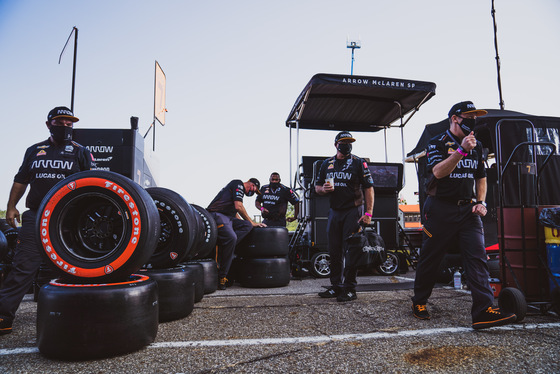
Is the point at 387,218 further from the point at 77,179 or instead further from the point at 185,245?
the point at 77,179

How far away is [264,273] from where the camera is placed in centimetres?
650

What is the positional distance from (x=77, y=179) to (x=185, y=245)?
136 cm

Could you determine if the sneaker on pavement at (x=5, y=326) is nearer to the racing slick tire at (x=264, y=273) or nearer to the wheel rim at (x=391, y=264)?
the racing slick tire at (x=264, y=273)

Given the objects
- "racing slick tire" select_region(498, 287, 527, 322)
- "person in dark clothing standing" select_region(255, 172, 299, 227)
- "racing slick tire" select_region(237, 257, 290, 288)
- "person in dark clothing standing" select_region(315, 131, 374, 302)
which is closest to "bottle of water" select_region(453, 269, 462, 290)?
"person in dark clothing standing" select_region(315, 131, 374, 302)

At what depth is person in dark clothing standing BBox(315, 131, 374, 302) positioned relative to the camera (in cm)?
499

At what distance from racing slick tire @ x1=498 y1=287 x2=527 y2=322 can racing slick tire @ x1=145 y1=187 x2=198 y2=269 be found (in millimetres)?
2979

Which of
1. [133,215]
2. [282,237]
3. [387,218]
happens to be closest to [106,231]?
[133,215]

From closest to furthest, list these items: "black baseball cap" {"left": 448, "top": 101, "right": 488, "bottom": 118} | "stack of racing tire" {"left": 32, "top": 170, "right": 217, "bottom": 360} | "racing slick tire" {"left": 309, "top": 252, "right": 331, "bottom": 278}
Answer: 1. "stack of racing tire" {"left": 32, "top": 170, "right": 217, "bottom": 360}
2. "black baseball cap" {"left": 448, "top": 101, "right": 488, "bottom": 118}
3. "racing slick tire" {"left": 309, "top": 252, "right": 331, "bottom": 278}

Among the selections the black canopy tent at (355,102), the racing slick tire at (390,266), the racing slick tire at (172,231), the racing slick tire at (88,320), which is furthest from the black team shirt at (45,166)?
the racing slick tire at (390,266)

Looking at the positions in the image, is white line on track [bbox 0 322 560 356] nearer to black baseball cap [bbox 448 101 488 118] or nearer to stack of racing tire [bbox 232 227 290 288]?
black baseball cap [bbox 448 101 488 118]

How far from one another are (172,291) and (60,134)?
72.2 inches

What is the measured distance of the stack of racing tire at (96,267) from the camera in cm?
251

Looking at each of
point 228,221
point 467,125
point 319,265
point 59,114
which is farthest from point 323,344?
point 319,265

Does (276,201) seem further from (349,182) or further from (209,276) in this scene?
(349,182)
